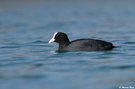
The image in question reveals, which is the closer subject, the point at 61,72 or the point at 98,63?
the point at 61,72

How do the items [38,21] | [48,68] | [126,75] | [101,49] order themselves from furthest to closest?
[38,21] < [101,49] < [48,68] < [126,75]

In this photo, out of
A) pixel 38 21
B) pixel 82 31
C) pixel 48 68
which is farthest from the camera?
pixel 38 21

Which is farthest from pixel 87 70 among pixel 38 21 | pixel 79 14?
pixel 79 14

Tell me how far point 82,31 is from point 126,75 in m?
12.8

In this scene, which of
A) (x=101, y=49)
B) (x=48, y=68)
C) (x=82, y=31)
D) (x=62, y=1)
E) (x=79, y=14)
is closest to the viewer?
(x=48, y=68)

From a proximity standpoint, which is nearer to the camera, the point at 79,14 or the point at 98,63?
the point at 98,63

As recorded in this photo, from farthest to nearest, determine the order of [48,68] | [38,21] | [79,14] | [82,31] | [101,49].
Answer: [79,14], [38,21], [82,31], [101,49], [48,68]

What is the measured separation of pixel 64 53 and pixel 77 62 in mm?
1856

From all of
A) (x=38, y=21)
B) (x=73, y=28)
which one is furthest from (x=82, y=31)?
(x=38, y=21)

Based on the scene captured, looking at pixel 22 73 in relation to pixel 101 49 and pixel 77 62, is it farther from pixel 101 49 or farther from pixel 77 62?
pixel 101 49

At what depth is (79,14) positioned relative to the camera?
125 ft

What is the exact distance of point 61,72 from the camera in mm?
14195

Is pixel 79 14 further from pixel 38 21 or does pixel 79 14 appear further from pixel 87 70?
pixel 87 70

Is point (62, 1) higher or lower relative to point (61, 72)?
higher
